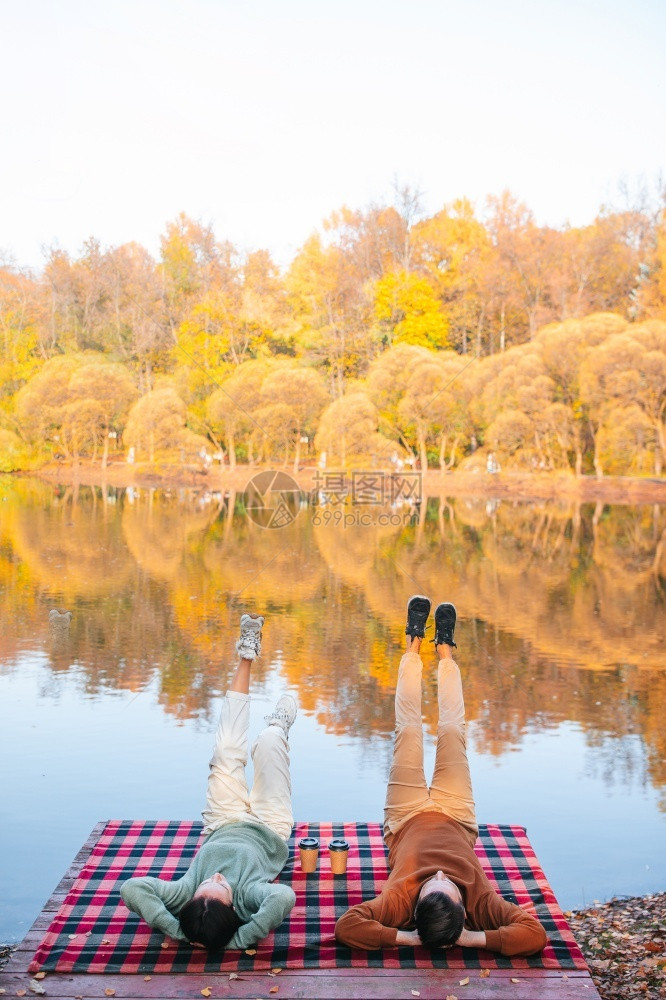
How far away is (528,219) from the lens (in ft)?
127

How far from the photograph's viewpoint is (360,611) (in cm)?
864

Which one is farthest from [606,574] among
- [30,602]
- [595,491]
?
[595,491]

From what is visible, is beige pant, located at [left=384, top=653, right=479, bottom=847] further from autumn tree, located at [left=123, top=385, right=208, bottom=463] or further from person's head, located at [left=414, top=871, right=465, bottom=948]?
autumn tree, located at [left=123, top=385, right=208, bottom=463]

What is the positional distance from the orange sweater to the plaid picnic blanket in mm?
48

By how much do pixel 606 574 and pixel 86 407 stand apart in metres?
23.3

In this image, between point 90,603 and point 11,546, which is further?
point 11,546

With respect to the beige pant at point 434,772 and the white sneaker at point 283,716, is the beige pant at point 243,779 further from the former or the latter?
the beige pant at point 434,772

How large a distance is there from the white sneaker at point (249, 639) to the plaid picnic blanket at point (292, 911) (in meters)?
0.64

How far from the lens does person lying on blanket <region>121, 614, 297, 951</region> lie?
2564mm

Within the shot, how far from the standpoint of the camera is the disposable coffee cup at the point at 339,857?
2.98 meters

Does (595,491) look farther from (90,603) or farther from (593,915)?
(593,915)
